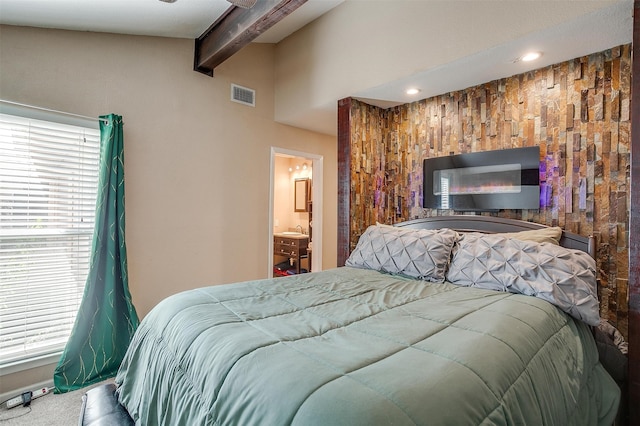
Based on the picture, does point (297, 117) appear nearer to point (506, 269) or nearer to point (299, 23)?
point (299, 23)

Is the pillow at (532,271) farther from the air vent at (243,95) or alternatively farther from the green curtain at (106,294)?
the air vent at (243,95)

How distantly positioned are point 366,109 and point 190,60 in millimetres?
1804

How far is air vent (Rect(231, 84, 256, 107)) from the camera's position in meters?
3.49

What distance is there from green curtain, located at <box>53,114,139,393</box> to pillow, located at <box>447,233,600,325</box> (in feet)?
8.38

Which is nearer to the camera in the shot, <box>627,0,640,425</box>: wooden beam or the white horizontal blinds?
<box>627,0,640,425</box>: wooden beam

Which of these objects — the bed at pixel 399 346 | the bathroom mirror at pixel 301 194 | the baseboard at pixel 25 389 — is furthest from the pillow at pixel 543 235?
the bathroom mirror at pixel 301 194

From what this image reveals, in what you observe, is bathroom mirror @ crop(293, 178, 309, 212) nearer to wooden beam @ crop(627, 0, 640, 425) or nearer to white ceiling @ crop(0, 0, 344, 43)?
white ceiling @ crop(0, 0, 344, 43)

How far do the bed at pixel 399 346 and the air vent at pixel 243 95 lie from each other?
229 cm

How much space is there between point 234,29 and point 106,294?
2.35 meters

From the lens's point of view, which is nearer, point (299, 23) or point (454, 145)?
point (454, 145)

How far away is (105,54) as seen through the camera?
2.65 meters

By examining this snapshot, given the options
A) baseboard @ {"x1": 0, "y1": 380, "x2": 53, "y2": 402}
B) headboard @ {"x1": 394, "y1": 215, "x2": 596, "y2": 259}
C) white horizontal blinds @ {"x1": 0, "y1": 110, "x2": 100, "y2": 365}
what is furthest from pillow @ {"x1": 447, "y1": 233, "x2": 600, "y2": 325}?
baseboard @ {"x1": 0, "y1": 380, "x2": 53, "y2": 402}

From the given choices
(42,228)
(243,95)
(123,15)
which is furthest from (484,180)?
(42,228)

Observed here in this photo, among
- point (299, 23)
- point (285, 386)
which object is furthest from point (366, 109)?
point (285, 386)
